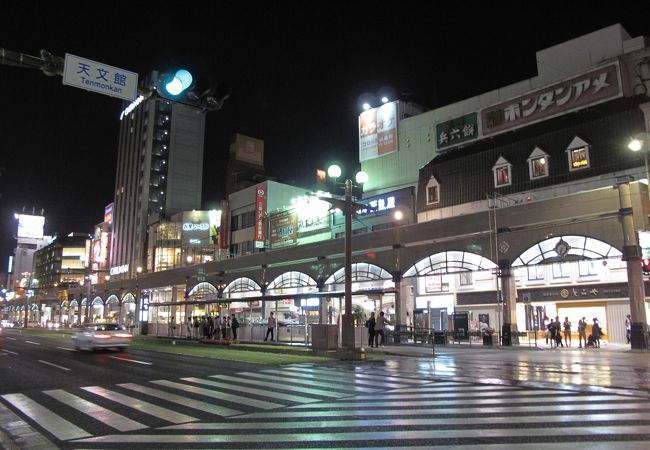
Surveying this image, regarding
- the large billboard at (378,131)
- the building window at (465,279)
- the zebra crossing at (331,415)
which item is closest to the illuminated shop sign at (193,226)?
the large billboard at (378,131)

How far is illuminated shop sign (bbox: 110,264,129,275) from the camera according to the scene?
94.8 m

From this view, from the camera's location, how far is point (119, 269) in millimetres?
96375

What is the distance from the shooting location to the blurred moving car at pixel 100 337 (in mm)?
25641

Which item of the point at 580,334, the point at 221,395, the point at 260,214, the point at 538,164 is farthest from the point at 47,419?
the point at 260,214

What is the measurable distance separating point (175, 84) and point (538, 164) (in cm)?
2894

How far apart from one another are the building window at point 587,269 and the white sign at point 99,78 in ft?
95.7

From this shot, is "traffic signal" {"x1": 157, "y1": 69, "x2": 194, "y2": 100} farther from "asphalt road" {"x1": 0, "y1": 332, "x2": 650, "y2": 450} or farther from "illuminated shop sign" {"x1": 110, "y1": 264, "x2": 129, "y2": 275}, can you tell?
"illuminated shop sign" {"x1": 110, "y1": 264, "x2": 129, "y2": 275}

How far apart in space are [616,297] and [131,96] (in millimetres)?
29362

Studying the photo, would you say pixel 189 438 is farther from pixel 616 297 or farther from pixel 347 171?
pixel 616 297

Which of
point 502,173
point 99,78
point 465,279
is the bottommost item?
point 465,279

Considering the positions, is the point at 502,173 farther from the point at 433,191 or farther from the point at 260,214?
the point at 260,214

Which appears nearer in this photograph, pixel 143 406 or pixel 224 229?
pixel 143 406

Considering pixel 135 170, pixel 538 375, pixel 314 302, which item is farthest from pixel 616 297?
pixel 135 170

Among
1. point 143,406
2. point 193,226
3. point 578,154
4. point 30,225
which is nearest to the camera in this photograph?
point 143,406
